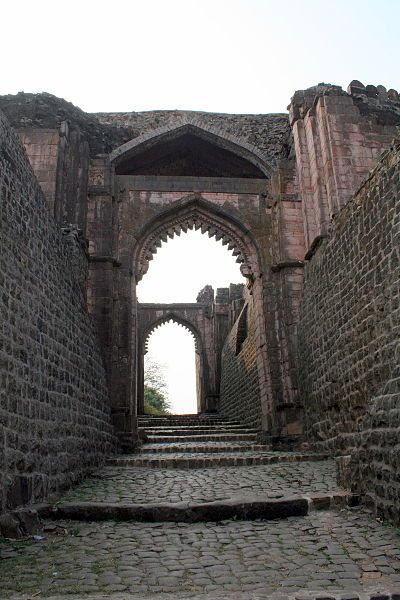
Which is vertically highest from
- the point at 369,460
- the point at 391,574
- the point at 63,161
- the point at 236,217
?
the point at 63,161

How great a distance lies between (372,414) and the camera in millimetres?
4535

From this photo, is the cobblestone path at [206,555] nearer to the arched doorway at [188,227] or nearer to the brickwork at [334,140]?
the arched doorway at [188,227]

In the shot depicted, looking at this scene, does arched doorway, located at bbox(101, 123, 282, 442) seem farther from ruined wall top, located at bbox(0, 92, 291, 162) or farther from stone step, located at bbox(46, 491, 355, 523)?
stone step, located at bbox(46, 491, 355, 523)

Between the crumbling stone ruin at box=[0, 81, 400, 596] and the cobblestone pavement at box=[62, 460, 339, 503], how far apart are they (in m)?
0.36

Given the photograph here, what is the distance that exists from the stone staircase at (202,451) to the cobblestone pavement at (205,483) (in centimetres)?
28

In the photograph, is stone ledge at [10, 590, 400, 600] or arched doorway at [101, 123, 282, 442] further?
arched doorway at [101, 123, 282, 442]

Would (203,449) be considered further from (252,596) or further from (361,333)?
(252,596)

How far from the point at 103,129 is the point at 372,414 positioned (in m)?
9.29

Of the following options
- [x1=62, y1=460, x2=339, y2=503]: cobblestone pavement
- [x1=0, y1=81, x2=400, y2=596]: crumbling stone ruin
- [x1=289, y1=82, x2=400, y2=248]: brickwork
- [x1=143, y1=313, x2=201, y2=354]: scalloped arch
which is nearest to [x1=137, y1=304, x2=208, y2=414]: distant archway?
[x1=143, y1=313, x2=201, y2=354]: scalloped arch

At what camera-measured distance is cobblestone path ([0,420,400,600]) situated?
2834 mm

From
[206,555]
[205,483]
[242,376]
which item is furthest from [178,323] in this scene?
[206,555]

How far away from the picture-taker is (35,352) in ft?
15.6

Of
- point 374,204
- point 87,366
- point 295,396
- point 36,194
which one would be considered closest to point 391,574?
point 374,204

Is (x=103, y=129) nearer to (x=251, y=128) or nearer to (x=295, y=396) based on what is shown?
(x=251, y=128)
